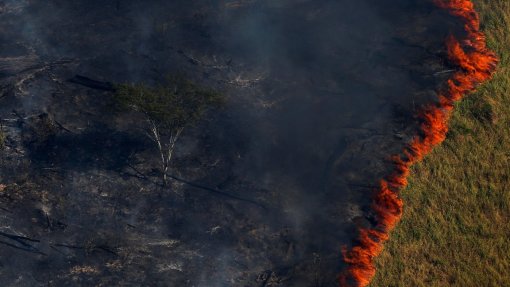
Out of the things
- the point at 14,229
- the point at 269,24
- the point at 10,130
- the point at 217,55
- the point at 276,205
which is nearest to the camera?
the point at 14,229

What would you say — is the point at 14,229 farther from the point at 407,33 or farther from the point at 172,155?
the point at 407,33

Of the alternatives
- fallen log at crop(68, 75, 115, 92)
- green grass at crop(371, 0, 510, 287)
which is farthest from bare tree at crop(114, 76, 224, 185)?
green grass at crop(371, 0, 510, 287)

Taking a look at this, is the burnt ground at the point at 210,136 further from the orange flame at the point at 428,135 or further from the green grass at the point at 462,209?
the green grass at the point at 462,209

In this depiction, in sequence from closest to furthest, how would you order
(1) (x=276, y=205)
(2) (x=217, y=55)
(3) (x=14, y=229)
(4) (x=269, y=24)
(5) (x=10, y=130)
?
(3) (x=14, y=229) → (1) (x=276, y=205) → (5) (x=10, y=130) → (2) (x=217, y=55) → (4) (x=269, y=24)

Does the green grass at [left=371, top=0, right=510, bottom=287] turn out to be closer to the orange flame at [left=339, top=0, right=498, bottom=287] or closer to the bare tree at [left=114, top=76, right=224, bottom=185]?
the orange flame at [left=339, top=0, right=498, bottom=287]

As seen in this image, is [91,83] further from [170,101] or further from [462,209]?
[462,209]

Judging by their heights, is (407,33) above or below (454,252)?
above

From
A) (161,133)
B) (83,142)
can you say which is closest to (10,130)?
(83,142)

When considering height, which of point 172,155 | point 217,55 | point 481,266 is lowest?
point 481,266

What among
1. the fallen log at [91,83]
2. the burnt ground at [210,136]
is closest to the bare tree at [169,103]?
the burnt ground at [210,136]
